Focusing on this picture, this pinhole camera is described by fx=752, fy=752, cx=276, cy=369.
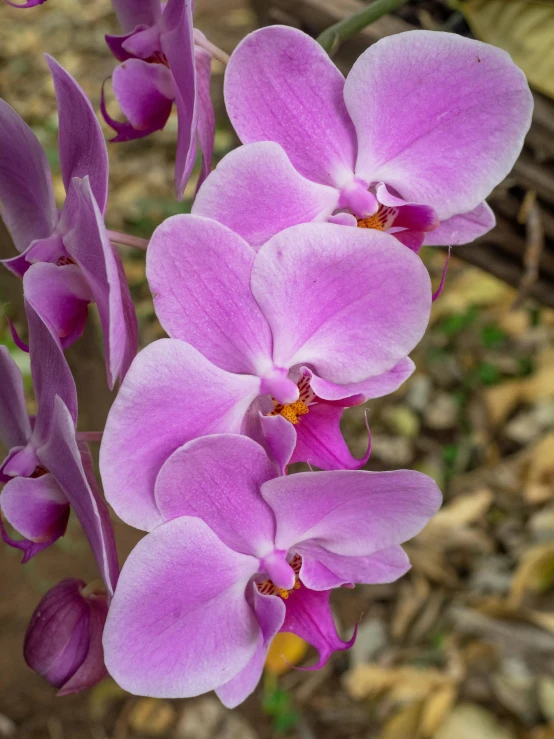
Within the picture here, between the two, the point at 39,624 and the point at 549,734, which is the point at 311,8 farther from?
the point at 549,734

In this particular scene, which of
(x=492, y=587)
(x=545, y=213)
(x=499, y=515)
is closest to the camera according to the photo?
(x=545, y=213)

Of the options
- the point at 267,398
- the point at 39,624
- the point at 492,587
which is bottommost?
the point at 492,587

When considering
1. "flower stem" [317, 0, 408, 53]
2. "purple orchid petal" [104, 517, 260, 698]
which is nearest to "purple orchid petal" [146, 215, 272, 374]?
"purple orchid petal" [104, 517, 260, 698]

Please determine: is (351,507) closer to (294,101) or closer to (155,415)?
(155,415)

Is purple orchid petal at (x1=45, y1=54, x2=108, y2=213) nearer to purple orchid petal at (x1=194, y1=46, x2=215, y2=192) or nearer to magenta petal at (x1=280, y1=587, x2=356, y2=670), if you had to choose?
purple orchid petal at (x1=194, y1=46, x2=215, y2=192)

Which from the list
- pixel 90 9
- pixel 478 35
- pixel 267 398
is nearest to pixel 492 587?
pixel 478 35
